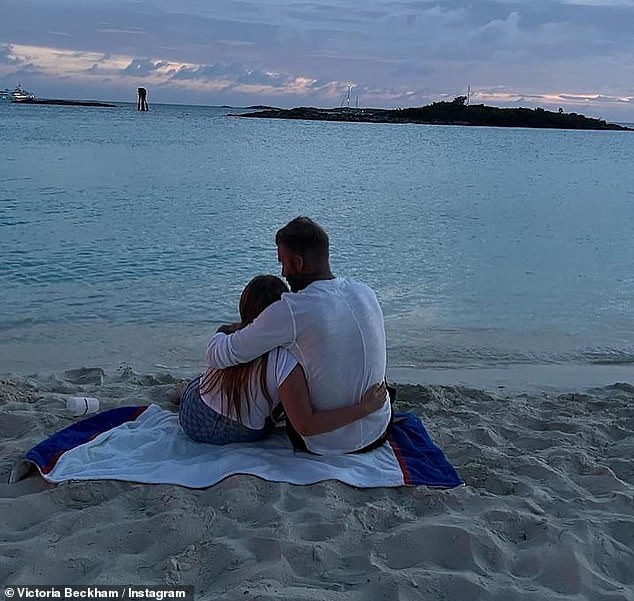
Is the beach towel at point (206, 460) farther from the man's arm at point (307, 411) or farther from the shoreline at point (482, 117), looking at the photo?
the shoreline at point (482, 117)

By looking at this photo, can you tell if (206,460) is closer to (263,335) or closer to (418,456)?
(263,335)

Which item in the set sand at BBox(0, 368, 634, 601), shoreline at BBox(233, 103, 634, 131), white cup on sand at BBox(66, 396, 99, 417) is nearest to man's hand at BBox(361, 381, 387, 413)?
sand at BBox(0, 368, 634, 601)

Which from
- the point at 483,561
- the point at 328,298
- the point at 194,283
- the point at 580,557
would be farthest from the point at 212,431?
the point at 194,283

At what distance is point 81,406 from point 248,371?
56.6 inches

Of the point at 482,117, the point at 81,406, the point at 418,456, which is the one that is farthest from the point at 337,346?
the point at 482,117

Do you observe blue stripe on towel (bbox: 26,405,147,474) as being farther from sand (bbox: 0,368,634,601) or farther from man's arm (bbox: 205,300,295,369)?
man's arm (bbox: 205,300,295,369)

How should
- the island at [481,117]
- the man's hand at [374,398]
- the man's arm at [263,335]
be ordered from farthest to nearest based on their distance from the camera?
the island at [481,117] → the man's hand at [374,398] → the man's arm at [263,335]

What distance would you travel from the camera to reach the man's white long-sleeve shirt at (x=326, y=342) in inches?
151

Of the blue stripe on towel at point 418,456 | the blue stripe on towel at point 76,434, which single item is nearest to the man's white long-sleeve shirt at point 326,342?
the blue stripe on towel at point 418,456

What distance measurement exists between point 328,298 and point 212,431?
103cm

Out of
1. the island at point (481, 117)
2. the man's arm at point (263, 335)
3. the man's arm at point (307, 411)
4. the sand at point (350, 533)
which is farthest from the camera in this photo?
the island at point (481, 117)

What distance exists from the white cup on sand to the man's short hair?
1819 mm

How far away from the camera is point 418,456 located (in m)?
4.23

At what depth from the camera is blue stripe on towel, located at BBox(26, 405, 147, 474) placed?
3.96 metres
